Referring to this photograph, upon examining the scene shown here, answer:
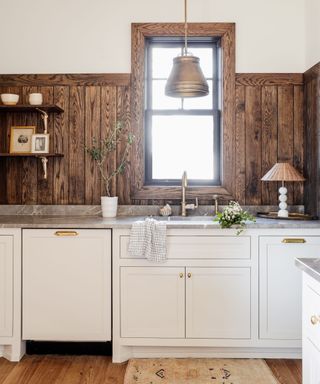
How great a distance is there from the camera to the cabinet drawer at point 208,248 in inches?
108

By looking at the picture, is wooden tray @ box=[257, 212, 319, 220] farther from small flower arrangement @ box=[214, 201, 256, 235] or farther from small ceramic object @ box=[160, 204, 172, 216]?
small ceramic object @ box=[160, 204, 172, 216]

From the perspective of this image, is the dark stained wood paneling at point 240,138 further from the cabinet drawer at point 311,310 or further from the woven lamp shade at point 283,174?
the cabinet drawer at point 311,310

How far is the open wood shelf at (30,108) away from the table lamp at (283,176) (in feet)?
5.60

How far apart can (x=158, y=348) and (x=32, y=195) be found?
1579 mm

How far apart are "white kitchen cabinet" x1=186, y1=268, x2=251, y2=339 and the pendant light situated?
45.6 inches

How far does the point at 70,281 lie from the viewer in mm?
2762

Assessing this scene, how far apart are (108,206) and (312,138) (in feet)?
5.38

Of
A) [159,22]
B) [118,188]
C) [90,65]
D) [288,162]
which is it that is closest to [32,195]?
[118,188]

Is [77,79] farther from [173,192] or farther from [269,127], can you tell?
[269,127]

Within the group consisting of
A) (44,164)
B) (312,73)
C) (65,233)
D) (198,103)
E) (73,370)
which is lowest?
(73,370)

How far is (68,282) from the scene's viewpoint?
2.76m

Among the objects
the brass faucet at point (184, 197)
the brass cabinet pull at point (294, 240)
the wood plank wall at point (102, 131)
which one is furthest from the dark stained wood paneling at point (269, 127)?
the brass cabinet pull at point (294, 240)

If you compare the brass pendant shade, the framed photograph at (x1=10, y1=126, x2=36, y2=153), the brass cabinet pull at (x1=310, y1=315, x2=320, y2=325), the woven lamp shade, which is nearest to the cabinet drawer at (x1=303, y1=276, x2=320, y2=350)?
the brass cabinet pull at (x1=310, y1=315, x2=320, y2=325)

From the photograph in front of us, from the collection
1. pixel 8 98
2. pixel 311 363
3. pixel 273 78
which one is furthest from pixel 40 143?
pixel 311 363
